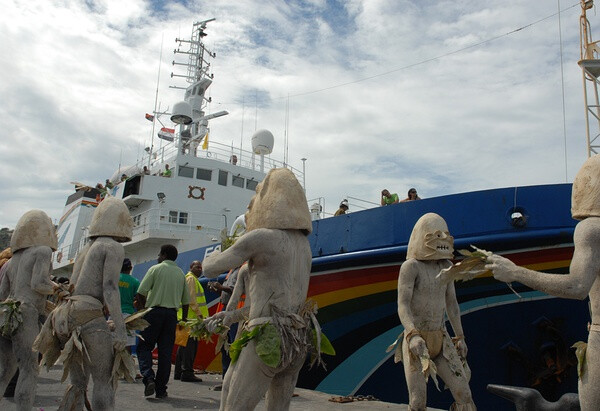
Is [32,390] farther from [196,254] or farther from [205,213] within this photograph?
[205,213]

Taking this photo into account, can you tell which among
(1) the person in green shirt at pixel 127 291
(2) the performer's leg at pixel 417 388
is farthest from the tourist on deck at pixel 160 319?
(2) the performer's leg at pixel 417 388

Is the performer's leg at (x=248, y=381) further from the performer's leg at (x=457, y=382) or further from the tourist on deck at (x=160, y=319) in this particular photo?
the tourist on deck at (x=160, y=319)

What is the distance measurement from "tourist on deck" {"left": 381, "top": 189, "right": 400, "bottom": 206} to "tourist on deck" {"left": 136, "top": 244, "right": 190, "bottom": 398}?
9.76ft

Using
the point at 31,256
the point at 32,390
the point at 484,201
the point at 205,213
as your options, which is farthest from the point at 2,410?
the point at 205,213

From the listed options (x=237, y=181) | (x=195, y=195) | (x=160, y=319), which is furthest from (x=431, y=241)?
(x=237, y=181)

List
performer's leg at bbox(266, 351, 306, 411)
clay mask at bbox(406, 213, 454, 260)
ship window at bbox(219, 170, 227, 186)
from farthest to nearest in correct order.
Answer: ship window at bbox(219, 170, 227, 186), clay mask at bbox(406, 213, 454, 260), performer's leg at bbox(266, 351, 306, 411)

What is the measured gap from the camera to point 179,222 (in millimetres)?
12797

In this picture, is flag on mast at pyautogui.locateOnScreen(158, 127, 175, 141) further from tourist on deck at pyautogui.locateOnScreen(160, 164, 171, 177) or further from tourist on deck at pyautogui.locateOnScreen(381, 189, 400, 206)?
tourist on deck at pyautogui.locateOnScreen(381, 189, 400, 206)

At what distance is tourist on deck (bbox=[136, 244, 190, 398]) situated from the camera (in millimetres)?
4980

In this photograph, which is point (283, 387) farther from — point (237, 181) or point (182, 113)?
point (182, 113)

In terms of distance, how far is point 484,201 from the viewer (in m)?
5.51

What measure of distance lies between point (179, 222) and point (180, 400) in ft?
26.6

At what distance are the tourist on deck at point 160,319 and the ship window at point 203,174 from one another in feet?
27.7

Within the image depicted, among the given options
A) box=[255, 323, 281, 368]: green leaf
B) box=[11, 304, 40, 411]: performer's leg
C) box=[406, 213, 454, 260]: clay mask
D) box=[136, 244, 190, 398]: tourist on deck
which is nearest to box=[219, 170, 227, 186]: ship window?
box=[136, 244, 190, 398]: tourist on deck
